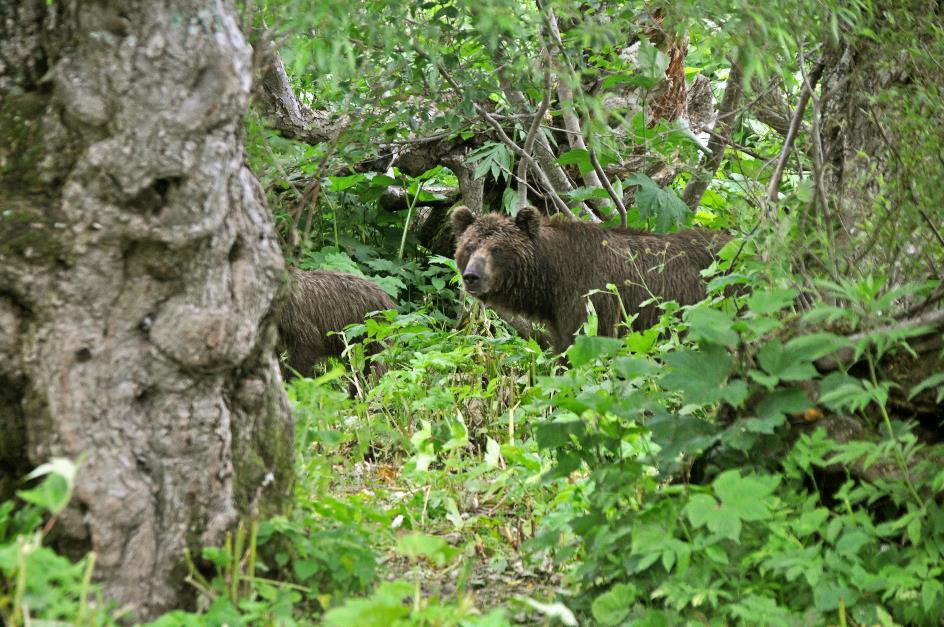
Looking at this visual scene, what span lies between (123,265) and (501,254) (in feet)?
16.6

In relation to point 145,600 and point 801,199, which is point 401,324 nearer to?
point 801,199

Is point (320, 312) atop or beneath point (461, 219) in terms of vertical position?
beneath

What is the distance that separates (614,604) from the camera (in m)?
3.11

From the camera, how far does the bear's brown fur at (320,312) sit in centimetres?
771

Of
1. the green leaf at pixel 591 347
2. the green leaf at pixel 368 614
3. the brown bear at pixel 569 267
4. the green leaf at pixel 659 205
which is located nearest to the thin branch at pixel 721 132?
the green leaf at pixel 659 205

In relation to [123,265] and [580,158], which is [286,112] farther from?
[123,265]

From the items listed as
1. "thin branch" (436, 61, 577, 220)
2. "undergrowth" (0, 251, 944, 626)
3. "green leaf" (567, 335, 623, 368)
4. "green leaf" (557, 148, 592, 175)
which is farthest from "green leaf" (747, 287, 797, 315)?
"green leaf" (557, 148, 592, 175)

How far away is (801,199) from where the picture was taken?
441cm

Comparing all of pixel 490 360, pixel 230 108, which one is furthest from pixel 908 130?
pixel 490 360

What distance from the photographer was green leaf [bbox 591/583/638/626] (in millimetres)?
3088

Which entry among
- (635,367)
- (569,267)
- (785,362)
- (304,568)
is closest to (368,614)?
(304,568)

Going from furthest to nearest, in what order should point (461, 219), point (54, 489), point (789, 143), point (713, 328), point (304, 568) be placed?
point (461, 219) < point (789, 143) < point (713, 328) < point (304, 568) < point (54, 489)

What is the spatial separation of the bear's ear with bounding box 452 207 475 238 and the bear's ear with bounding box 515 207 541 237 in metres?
0.49

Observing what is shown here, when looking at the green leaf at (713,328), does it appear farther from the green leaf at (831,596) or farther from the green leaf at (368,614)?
the green leaf at (368,614)
